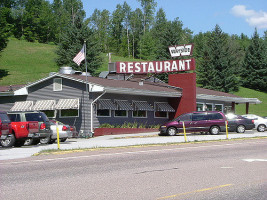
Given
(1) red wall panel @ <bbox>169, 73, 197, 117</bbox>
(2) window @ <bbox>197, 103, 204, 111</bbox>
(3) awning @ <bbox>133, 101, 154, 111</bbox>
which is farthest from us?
(2) window @ <bbox>197, 103, 204, 111</bbox>

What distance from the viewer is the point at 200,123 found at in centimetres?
3006

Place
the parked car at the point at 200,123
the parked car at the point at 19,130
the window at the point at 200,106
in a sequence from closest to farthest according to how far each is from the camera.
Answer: the parked car at the point at 19,130 → the parked car at the point at 200,123 → the window at the point at 200,106

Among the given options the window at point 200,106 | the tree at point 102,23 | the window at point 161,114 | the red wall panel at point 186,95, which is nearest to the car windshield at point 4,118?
the window at point 161,114

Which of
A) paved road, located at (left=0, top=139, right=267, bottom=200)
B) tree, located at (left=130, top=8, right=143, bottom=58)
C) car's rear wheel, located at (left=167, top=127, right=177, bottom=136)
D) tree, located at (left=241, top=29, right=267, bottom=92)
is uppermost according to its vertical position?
tree, located at (left=130, top=8, right=143, bottom=58)

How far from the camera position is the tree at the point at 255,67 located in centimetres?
7956

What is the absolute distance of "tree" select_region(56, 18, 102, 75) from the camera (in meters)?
58.5

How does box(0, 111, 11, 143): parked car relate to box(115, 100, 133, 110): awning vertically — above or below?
below

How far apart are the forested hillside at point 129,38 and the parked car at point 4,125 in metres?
37.0

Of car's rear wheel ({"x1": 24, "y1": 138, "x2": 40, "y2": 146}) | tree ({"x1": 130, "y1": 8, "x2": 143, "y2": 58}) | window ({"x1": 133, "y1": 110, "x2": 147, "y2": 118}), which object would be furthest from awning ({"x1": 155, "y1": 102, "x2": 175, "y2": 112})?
tree ({"x1": 130, "y1": 8, "x2": 143, "y2": 58})

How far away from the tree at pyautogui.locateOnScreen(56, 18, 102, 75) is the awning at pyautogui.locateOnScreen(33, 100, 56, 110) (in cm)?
2430

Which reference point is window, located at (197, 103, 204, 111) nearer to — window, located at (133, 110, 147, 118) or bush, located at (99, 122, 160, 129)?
bush, located at (99, 122, 160, 129)

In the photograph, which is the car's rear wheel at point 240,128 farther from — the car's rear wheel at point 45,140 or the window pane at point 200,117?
the car's rear wheel at point 45,140

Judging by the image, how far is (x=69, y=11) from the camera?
118m

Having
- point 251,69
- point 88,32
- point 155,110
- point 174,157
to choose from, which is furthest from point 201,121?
point 251,69
